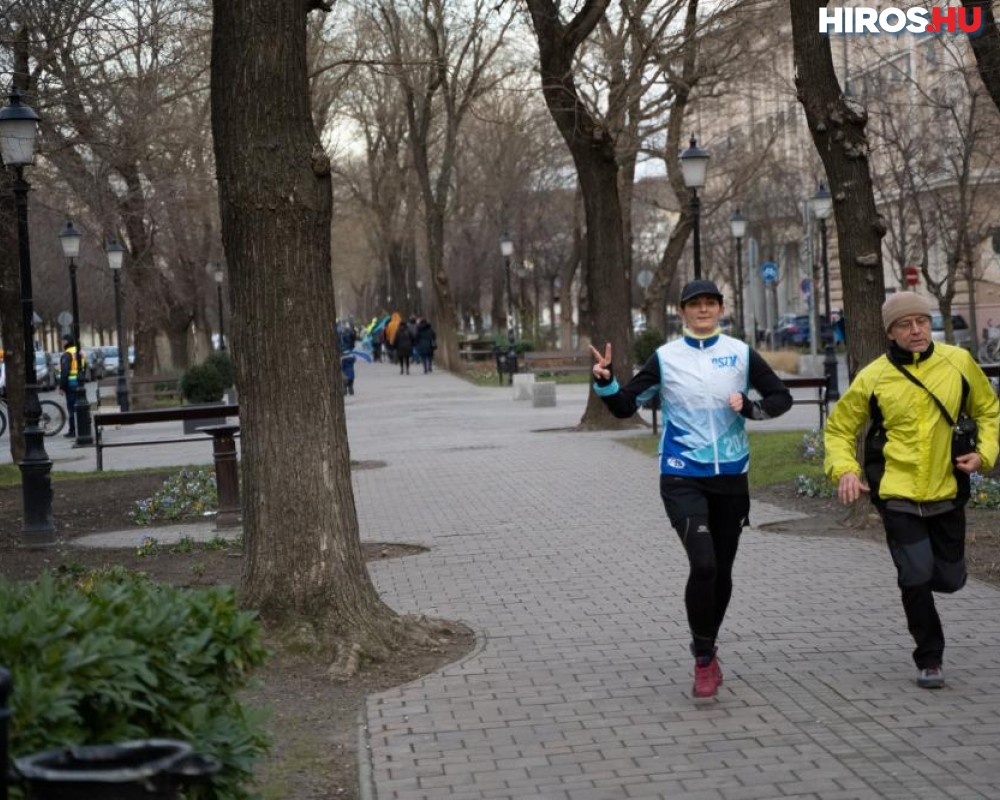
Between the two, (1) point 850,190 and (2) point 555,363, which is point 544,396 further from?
(1) point 850,190

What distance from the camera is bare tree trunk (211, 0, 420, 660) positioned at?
320 inches

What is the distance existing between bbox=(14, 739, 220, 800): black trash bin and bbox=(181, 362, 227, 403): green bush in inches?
1321

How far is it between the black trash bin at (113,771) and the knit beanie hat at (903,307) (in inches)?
164

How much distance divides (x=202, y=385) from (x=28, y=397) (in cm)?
2075

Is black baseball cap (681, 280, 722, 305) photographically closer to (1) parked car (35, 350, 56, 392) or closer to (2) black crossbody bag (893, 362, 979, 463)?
(2) black crossbody bag (893, 362, 979, 463)

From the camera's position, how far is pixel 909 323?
23.1ft

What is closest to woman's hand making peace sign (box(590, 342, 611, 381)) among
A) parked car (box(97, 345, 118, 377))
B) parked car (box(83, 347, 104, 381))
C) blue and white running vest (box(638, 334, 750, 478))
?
blue and white running vest (box(638, 334, 750, 478))

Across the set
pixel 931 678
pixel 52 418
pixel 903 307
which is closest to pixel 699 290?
pixel 903 307

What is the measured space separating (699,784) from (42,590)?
2.40 m

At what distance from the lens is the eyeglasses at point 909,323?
7.03 metres

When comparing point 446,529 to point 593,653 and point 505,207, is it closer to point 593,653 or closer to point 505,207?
point 593,653

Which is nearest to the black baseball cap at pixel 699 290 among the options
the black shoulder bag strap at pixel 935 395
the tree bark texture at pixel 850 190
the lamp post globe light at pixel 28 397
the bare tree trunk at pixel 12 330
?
the black shoulder bag strap at pixel 935 395

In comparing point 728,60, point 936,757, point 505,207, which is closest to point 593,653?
point 936,757

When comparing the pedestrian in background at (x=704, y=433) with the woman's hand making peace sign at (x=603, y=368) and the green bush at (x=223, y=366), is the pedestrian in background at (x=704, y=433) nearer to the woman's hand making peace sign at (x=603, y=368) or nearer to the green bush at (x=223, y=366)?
the woman's hand making peace sign at (x=603, y=368)
